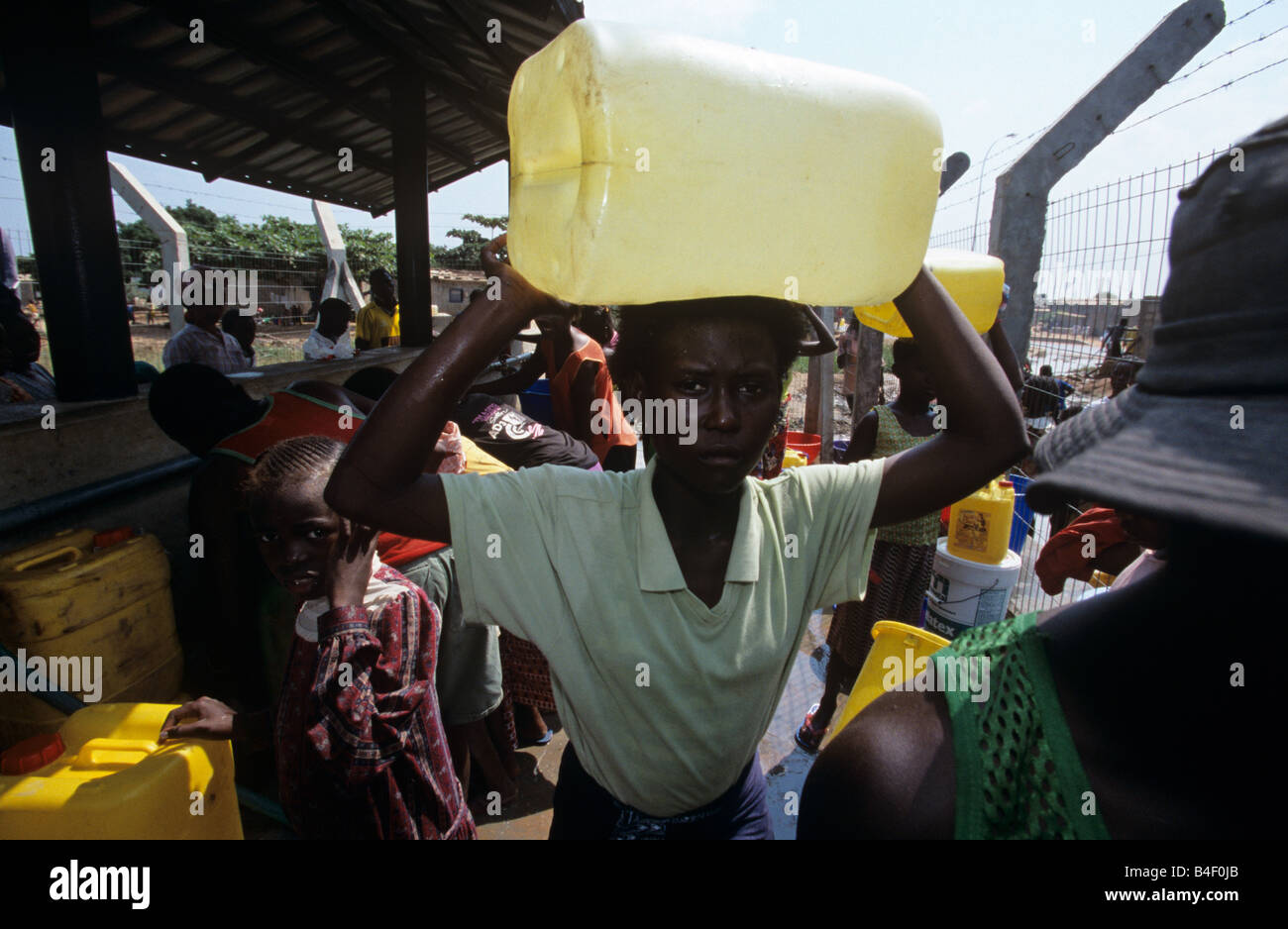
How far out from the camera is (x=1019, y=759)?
2.08 ft

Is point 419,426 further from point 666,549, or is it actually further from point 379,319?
point 379,319

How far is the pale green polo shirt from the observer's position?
1153 mm

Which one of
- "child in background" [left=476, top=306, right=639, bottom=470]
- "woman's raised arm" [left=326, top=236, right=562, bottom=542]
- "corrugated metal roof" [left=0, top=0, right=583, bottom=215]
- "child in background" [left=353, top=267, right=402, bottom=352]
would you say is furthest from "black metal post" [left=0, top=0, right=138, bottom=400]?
"child in background" [left=353, top=267, right=402, bottom=352]

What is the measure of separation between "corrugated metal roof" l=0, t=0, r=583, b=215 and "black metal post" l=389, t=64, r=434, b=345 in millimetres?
224

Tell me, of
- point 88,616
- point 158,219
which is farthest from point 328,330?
point 88,616

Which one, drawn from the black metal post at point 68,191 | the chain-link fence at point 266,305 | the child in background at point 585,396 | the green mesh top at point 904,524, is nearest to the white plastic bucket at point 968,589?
the green mesh top at point 904,524

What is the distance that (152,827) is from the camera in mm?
1363

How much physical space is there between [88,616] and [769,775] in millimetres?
2572

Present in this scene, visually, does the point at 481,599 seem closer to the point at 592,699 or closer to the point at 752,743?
the point at 592,699

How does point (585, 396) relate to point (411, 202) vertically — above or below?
below

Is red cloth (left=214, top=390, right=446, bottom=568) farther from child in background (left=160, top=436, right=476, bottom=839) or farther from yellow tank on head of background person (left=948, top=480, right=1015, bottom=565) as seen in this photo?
yellow tank on head of background person (left=948, top=480, right=1015, bottom=565)

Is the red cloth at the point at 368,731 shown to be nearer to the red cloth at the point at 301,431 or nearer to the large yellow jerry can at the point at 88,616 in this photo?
the red cloth at the point at 301,431

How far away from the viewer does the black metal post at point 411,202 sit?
20.1 ft
